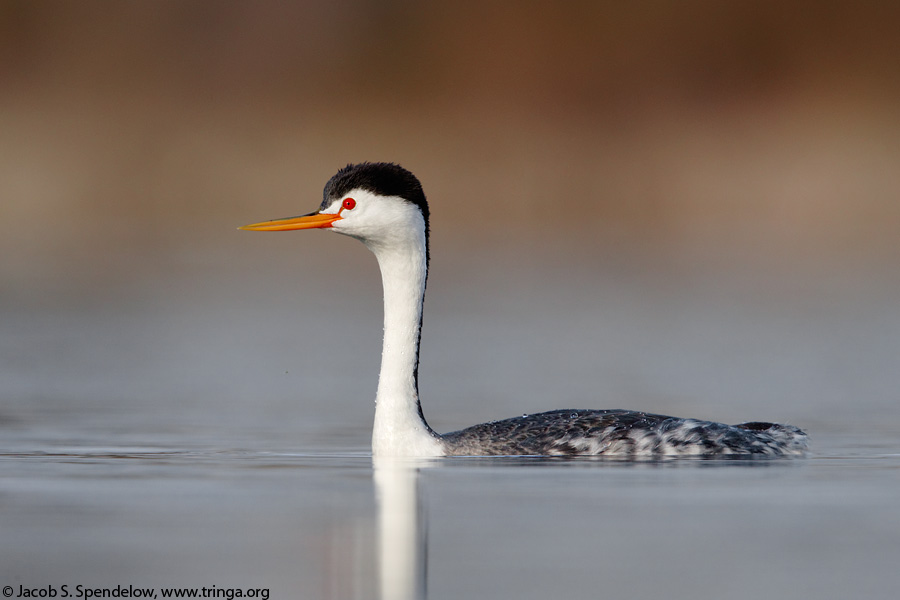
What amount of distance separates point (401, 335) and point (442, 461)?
1.04 meters

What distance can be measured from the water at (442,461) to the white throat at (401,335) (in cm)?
30

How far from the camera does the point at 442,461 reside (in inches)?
425

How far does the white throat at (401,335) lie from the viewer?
11008 mm

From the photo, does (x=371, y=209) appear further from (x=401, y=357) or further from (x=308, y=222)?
(x=401, y=357)

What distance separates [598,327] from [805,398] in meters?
6.81

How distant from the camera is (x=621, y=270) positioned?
29781 millimetres

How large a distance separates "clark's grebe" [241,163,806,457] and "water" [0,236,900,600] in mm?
314

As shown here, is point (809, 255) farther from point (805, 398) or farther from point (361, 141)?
point (805, 398)

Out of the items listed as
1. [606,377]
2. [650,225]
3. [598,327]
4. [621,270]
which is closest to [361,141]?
[650,225]
